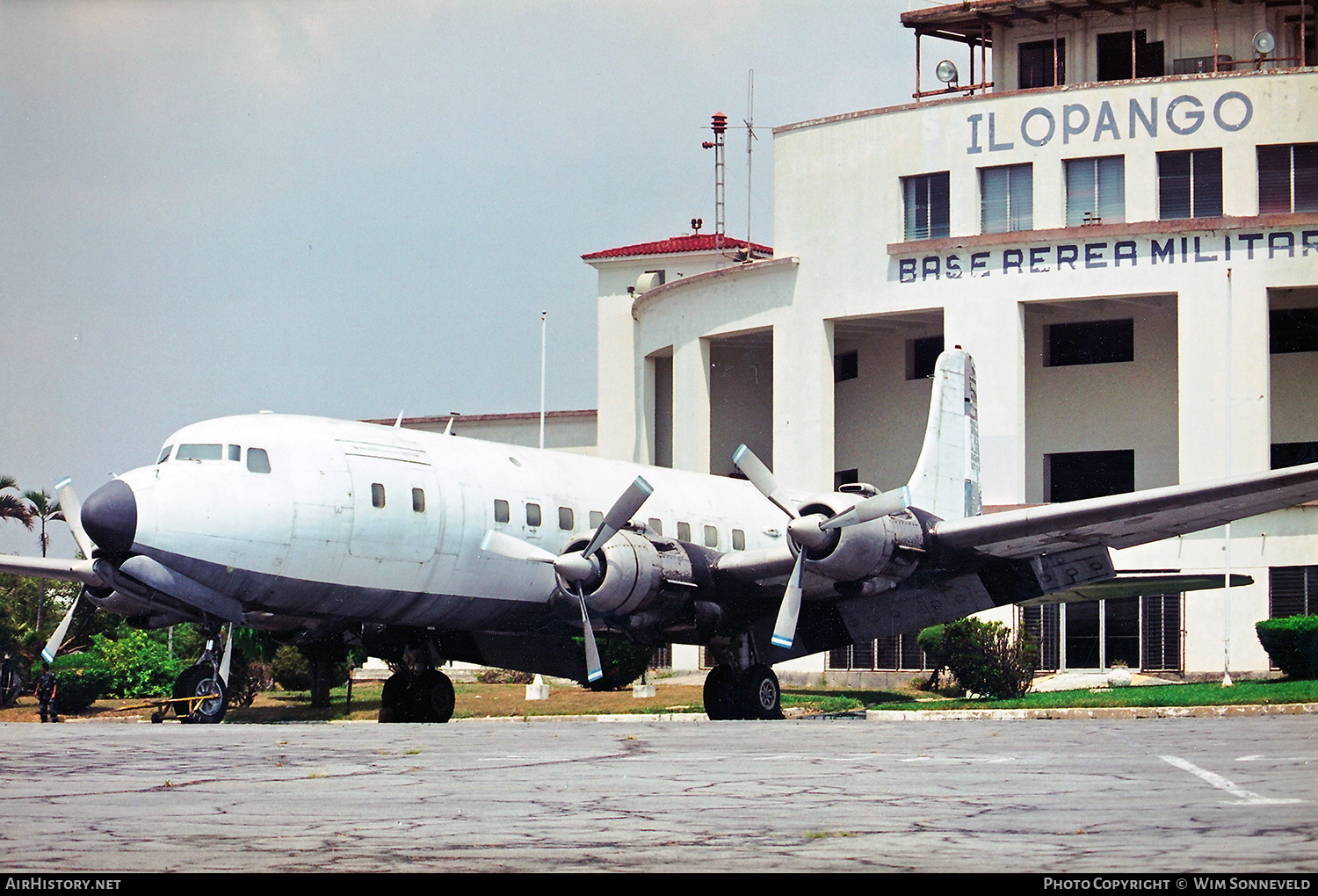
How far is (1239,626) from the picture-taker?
40.3 metres

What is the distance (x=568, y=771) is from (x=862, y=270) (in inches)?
1394

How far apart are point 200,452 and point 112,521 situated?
1823mm

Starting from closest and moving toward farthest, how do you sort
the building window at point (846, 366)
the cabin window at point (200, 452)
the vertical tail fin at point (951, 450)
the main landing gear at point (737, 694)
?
the cabin window at point (200, 452) < the main landing gear at point (737, 694) < the vertical tail fin at point (951, 450) < the building window at point (846, 366)

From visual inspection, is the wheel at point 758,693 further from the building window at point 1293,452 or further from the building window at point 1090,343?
the building window at point 1293,452

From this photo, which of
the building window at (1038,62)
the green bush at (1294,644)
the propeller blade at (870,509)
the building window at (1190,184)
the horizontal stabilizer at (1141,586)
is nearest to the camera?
the propeller blade at (870,509)

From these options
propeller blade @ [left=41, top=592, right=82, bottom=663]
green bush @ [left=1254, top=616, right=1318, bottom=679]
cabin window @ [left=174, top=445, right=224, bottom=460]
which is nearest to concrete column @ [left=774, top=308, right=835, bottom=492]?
green bush @ [left=1254, top=616, right=1318, bottom=679]

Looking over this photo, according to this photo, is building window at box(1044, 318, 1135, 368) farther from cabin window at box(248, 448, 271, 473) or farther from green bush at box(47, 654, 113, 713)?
cabin window at box(248, 448, 271, 473)

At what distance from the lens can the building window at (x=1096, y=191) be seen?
43.4 metres

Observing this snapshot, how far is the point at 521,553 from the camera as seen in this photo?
73.4 feet

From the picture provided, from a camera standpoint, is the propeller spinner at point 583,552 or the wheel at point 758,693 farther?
the wheel at point 758,693

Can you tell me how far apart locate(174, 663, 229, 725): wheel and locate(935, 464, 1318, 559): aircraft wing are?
11.2 m

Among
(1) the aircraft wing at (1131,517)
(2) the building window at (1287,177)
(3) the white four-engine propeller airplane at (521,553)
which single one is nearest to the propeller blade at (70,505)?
(3) the white four-engine propeller airplane at (521,553)

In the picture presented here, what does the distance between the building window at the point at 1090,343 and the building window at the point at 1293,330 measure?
4259mm

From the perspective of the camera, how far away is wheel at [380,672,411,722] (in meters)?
24.5
